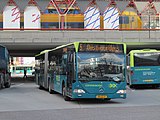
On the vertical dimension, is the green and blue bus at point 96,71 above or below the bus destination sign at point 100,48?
below

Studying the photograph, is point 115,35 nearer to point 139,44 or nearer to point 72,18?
point 139,44

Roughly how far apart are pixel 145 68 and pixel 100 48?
10.7 meters

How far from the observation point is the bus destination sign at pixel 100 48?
15969mm

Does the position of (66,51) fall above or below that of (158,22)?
below

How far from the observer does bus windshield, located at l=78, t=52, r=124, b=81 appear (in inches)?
623

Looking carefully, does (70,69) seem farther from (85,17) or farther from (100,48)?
(85,17)

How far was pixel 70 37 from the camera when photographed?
38.7 metres

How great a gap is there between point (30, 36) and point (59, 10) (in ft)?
38.5

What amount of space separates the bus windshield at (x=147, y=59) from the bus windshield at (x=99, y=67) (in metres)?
10.4

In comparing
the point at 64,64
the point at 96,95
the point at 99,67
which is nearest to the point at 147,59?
the point at 64,64

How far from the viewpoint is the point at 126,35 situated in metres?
39.1

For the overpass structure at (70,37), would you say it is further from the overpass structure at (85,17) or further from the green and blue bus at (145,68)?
the green and blue bus at (145,68)

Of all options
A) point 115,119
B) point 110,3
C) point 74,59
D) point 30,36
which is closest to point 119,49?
point 74,59

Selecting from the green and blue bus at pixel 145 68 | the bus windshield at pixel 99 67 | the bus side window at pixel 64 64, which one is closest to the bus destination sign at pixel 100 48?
the bus windshield at pixel 99 67
